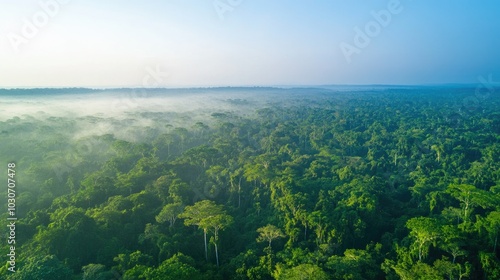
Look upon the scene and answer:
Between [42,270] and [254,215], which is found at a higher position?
[42,270]

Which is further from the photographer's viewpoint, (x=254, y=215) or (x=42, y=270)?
(x=254, y=215)

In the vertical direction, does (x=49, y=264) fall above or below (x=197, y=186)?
above

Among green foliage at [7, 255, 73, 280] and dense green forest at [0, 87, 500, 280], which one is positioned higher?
green foliage at [7, 255, 73, 280]

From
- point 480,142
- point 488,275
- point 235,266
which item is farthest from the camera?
point 480,142

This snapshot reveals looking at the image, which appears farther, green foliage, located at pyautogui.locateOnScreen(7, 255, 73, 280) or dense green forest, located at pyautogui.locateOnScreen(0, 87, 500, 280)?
dense green forest, located at pyautogui.locateOnScreen(0, 87, 500, 280)

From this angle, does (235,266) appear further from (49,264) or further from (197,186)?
Answer: (197,186)

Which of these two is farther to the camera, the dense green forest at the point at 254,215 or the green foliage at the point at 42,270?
the dense green forest at the point at 254,215

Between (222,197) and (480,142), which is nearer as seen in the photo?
(222,197)

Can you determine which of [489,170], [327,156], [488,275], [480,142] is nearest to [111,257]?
[488,275]

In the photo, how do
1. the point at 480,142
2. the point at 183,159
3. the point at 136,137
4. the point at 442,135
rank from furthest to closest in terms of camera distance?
1. the point at 136,137
2. the point at 442,135
3. the point at 480,142
4. the point at 183,159

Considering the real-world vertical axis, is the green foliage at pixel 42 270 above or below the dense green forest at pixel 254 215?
above
